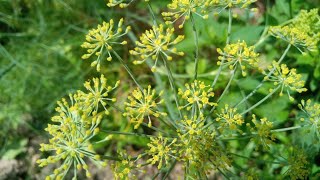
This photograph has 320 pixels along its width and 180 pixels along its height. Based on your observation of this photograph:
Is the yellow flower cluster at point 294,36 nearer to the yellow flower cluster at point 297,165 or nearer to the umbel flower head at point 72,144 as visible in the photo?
the yellow flower cluster at point 297,165

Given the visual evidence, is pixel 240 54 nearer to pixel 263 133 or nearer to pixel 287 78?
pixel 287 78

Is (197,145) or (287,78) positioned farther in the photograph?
(287,78)

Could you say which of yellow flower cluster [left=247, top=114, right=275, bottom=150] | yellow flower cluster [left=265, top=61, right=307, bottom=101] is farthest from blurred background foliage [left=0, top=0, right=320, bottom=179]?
yellow flower cluster [left=247, top=114, right=275, bottom=150]

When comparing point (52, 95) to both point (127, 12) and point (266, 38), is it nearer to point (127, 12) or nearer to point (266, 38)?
point (127, 12)

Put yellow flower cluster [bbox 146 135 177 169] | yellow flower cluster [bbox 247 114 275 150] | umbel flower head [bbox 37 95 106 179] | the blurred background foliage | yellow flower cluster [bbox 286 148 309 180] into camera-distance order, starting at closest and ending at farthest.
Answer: umbel flower head [bbox 37 95 106 179] → yellow flower cluster [bbox 146 135 177 169] → yellow flower cluster [bbox 247 114 275 150] → yellow flower cluster [bbox 286 148 309 180] → the blurred background foliage

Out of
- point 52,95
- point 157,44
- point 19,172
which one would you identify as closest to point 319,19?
point 157,44

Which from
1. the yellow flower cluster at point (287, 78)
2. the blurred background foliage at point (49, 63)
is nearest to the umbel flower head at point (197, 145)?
the yellow flower cluster at point (287, 78)

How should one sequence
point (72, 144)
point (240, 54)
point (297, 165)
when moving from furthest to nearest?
point (297, 165) → point (240, 54) → point (72, 144)

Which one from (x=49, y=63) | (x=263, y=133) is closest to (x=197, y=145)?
(x=263, y=133)

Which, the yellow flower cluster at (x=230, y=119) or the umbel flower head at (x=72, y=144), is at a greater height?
the umbel flower head at (x=72, y=144)

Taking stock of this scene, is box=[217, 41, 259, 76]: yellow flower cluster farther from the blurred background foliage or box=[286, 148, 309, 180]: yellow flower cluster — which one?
the blurred background foliage

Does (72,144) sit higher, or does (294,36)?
(294,36)
